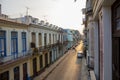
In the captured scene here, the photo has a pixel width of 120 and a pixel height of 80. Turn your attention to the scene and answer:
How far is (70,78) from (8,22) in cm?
1067

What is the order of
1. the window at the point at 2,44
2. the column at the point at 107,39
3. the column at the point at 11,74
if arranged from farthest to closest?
the column at the point at 11,74 < the window at the point at 2,44 < the column at the point at 107,39

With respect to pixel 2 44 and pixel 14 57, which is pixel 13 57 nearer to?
pixel 14 57

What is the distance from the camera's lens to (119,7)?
345 centimetres

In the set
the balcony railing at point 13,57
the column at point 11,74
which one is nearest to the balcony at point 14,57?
the balcony railing at point 13,57

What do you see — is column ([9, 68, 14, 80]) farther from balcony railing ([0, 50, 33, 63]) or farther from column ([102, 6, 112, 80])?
column ([102, 6, 112, 80])

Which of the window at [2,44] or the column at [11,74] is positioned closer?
the window at [2,44]

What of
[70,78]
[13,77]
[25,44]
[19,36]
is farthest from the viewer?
[70,78]

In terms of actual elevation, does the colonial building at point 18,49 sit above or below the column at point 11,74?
above

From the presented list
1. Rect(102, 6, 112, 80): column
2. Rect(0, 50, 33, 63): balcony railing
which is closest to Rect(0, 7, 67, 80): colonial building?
Rect(0, 50, 33, 63): balcony railing

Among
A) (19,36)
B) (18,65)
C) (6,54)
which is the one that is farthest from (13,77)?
(19,36)

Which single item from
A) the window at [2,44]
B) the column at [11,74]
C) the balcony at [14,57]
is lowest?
the column at [11,74]

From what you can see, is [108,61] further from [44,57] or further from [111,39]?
[44,57]

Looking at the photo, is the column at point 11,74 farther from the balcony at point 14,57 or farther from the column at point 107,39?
the column at point 107,39

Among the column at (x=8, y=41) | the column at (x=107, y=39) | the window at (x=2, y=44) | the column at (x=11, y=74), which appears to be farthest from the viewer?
the column at (x=11, y=74)
